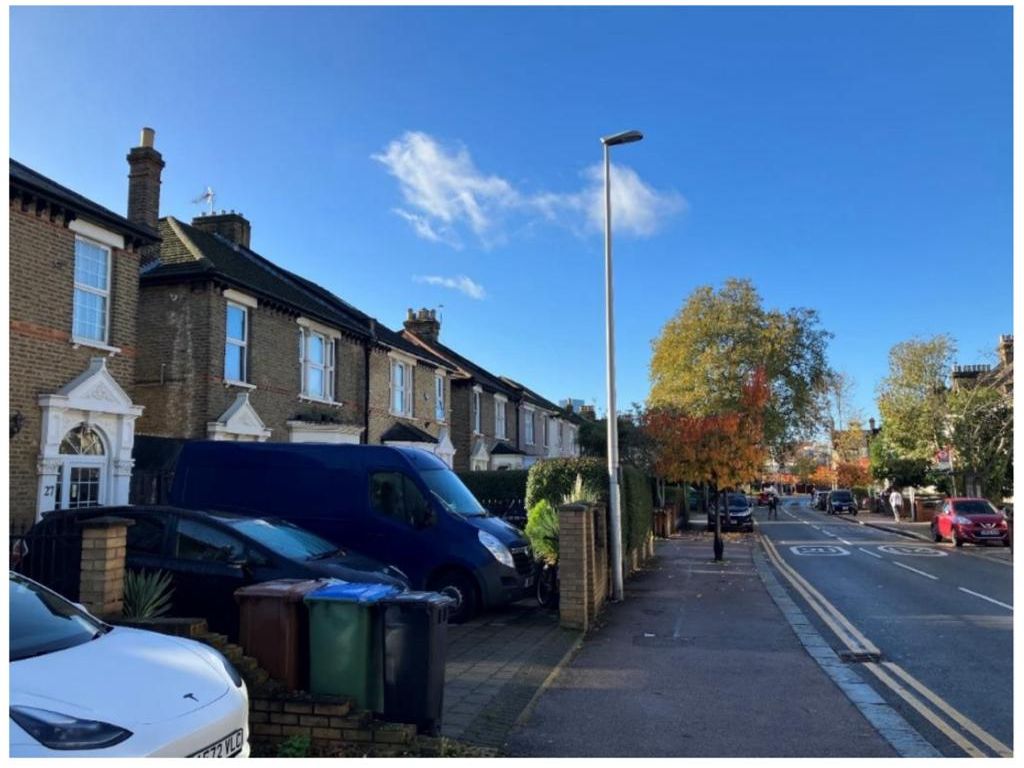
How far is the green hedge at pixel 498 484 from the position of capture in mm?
22281

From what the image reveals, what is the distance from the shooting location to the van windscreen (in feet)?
36.2

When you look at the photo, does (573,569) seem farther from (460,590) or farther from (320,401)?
(320,401)

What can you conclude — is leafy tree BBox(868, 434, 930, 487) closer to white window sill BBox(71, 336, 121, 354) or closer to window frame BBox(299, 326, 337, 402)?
window frame BBox(299, 326, 337, 402)

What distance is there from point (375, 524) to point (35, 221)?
23.9 ft

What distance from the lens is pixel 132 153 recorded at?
17.7 metres

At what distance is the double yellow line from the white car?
16.0ft

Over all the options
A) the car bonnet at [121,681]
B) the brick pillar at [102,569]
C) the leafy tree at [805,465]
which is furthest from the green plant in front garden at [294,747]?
the leafy tree at [805,465]

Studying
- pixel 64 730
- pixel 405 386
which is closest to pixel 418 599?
pixel 64 730

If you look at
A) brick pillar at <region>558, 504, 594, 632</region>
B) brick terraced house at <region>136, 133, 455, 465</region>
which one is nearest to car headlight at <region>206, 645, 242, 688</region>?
brick pillar at <region>558, 504, 594, 632</region>

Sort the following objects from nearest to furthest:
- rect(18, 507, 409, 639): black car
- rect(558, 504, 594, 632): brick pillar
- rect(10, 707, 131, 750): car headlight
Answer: rect(10, 707, 131, 750): car headlight < rect(18, 507, 409, 639): black car < rect(558, 504, 594, 632): brick pillar

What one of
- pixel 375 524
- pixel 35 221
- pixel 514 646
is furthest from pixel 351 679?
pixel 35 221

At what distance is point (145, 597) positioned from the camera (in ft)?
21.2

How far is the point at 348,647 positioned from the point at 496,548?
17.5 ft

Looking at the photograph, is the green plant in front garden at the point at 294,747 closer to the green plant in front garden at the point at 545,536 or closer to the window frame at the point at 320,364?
the green plant in front garden at the point at 545,536
